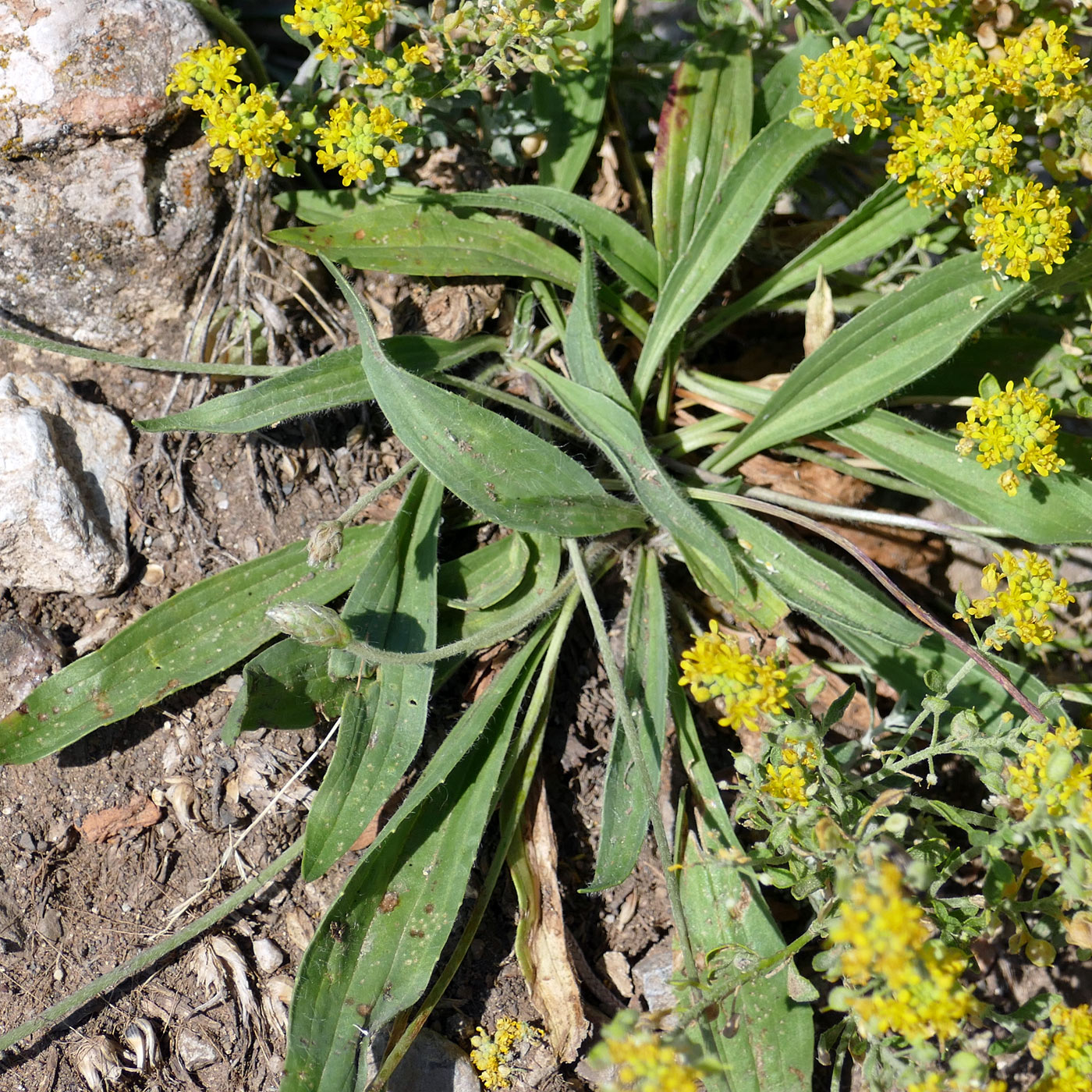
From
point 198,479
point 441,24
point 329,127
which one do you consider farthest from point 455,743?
point 441,24

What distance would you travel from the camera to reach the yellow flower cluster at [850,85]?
244cm

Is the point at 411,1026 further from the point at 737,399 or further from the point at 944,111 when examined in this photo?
the point at 944,111

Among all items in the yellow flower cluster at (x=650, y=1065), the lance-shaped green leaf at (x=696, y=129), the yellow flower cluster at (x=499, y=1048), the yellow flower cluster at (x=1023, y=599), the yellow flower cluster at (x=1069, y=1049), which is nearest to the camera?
the yellow flower cluster at (x=650, y=1065)

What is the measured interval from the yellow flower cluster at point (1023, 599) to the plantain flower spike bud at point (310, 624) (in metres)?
1.52

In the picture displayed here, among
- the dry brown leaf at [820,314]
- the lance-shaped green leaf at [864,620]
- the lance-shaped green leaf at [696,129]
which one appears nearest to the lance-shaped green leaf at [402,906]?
the lance-shaped green leaf at [864,620]

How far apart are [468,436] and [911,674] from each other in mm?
1528

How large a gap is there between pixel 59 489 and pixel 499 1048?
200 cm

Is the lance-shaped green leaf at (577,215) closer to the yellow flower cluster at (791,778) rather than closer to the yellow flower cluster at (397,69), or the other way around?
the yellow flower cluster at (397,69)

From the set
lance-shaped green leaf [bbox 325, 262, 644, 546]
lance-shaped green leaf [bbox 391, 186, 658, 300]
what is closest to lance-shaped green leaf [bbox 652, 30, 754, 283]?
lance-shaped green leaf [bbox 391, 186, 658, 300]

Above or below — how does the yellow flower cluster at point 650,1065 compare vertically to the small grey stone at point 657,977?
above

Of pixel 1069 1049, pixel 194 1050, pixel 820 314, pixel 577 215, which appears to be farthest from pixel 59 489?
pixel 1069 1049

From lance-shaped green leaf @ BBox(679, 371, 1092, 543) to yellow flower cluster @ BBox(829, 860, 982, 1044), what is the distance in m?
1.42

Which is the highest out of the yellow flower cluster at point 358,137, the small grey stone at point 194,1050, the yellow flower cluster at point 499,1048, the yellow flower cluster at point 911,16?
the yellow flower cluster at point 358,137

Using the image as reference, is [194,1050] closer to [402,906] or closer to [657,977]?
[402,906]
